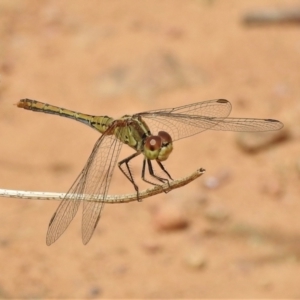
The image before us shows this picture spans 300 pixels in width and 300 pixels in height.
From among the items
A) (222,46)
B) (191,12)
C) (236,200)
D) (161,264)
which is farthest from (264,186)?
(191,12)

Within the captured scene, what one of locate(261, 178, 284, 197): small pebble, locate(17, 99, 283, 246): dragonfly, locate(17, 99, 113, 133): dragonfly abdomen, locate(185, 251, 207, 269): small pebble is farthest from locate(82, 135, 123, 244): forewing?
locate(261, 178, 284, 197): small pebble

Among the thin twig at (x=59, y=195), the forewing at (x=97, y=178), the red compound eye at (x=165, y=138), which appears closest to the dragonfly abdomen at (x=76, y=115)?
the forewing at (x=97, y=178)

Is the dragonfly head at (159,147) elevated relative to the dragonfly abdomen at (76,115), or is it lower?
lower

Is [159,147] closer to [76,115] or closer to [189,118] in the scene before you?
[189,118]

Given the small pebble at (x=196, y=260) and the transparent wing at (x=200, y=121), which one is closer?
the transparent wing at (x=200, y=121)

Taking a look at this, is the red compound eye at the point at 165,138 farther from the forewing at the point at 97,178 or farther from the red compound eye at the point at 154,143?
the forewing at the point at 97,178

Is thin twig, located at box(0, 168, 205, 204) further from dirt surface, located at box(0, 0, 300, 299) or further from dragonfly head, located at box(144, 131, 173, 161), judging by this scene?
dirt surface, located at box(0, 0, 300, 299)

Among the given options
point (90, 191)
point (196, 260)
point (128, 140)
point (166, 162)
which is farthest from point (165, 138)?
point (166, 162)
